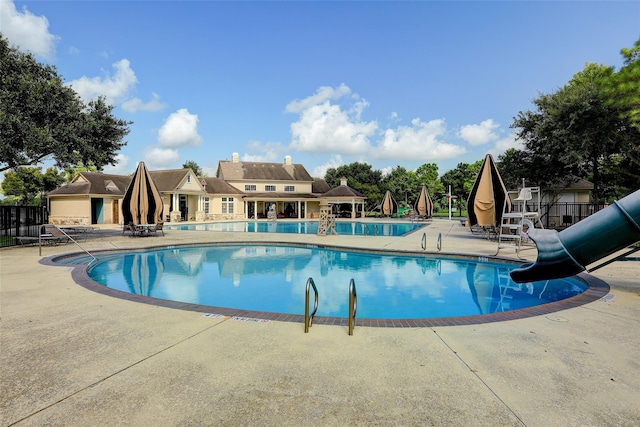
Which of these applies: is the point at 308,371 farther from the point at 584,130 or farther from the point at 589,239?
the point at 584,130

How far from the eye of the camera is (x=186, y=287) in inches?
364

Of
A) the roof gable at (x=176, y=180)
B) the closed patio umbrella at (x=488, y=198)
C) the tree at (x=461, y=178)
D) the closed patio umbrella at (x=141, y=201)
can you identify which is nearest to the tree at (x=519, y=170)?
the closed patio umbrella at (x=488, y=198)

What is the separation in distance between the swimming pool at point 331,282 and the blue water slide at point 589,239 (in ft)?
6.36

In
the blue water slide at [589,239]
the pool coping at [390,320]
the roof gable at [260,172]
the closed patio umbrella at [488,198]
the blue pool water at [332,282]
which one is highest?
the roof gable at [260,172]

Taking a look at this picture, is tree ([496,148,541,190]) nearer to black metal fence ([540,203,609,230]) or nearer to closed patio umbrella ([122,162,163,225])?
black metal fence ([540,203,609,230])

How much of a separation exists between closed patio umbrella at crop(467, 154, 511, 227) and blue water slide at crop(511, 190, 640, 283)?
12.3m

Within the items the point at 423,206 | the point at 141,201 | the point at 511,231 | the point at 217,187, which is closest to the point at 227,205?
the point at 217,187

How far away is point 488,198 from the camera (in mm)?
15305

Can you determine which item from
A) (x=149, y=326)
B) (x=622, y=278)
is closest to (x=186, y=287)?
(x=149, y=326)

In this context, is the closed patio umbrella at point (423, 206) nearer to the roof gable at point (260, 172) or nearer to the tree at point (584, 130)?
the tree at point (584, 130)

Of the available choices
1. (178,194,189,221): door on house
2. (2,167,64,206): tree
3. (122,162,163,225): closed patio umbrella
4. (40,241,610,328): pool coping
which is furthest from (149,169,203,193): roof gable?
(40,241,610,328): pool coping

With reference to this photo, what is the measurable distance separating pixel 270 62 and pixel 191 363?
62.2 ft

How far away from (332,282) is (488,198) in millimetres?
9381

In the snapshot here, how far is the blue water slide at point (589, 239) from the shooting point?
3.48 metres
